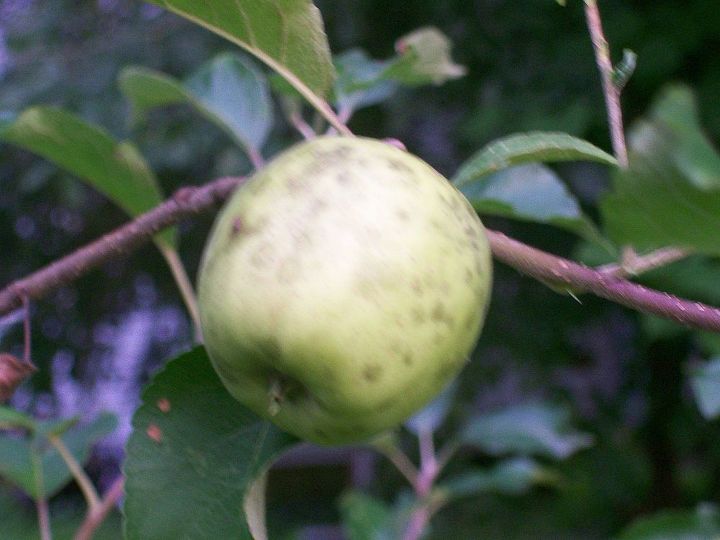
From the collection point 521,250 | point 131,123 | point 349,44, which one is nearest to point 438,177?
point 521,250

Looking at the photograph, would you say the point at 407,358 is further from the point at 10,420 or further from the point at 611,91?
the point at 10,420

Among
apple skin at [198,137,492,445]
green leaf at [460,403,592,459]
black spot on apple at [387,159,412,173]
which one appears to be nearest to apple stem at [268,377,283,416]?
apple skin at [198,137,492,445]

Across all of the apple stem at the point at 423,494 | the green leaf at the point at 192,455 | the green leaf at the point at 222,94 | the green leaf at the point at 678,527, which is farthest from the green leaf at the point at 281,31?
the apple stem at the point at 423,494

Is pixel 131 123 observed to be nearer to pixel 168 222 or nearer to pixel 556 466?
pixel 168 222

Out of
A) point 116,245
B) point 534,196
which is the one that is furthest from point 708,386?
point 116,245

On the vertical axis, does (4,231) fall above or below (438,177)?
below

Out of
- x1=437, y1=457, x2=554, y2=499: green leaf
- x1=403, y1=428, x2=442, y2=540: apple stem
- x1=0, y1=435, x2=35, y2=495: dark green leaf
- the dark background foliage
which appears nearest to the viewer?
x1=0, y1=435, x2=35, y2=495: dark green leaf

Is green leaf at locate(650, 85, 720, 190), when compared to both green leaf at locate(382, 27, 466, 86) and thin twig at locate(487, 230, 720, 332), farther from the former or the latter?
green leaf at locate(382, 27, 466, 86)
